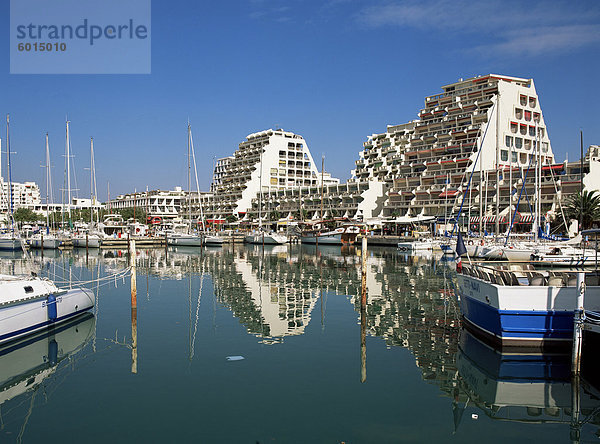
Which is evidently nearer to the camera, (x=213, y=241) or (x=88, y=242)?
(x=88, y=242)

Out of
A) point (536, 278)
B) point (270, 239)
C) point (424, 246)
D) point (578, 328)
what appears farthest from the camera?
point (270, 239)

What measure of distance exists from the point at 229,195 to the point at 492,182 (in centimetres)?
8512

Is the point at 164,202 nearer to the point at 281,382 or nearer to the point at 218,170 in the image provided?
the point at 218,170

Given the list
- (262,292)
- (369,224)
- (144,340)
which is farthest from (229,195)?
(144,340)

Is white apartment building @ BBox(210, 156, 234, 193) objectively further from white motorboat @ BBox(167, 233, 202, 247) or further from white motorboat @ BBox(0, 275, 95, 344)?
white motorboat @ BBox(0, 275, 95, 344)

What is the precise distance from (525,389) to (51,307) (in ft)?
52.2

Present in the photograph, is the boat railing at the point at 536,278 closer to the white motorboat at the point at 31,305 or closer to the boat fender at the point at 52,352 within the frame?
the boat fender at the point at 52,352

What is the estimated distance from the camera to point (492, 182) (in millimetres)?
85875

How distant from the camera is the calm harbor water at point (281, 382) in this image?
10.3 m

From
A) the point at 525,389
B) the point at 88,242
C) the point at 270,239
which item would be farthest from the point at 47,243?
the point at 525,389

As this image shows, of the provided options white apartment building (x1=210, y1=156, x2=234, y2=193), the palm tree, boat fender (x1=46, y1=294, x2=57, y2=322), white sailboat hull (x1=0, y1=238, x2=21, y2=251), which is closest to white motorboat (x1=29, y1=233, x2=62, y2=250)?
white sailboat hull (x1=0, y1=238, x2=21, y2=251)

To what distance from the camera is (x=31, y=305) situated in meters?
17.2

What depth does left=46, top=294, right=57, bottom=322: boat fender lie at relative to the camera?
1812cm

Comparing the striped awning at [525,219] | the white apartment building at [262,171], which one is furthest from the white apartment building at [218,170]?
the striped awning at [525,219]
